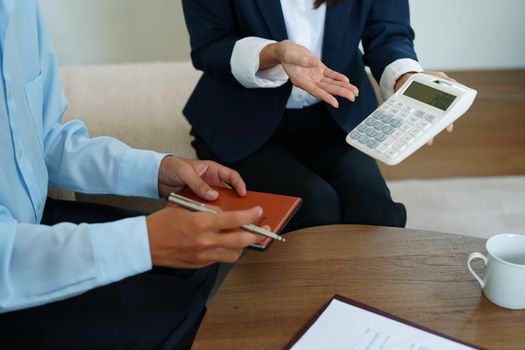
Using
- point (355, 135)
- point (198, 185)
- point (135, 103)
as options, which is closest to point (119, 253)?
point (198, 185)

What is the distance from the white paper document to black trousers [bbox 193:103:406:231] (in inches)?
12.4

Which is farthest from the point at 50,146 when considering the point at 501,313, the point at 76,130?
the point at 501,313

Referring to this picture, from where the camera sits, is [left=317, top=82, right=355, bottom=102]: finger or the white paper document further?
[left=317, top=82, right=355, bottom=102]: finger

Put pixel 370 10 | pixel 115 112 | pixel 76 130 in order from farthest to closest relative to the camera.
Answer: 1. pixel 115 112
2. pixel 370 10
3. pixel 76 130

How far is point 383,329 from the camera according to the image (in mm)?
655

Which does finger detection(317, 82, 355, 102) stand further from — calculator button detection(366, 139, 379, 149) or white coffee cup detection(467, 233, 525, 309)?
white coffee cup detection(467, 233, 525, 309)

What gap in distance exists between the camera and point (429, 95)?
845 mm

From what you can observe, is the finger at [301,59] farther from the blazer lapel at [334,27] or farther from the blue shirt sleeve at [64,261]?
the blue shirt sleeve at [64,261]

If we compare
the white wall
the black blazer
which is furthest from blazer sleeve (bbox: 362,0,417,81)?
the white wall

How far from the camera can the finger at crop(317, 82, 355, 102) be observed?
900 mm

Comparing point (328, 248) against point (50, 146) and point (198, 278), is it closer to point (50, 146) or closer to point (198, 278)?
point (198, 278)

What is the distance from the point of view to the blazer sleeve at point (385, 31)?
107cm

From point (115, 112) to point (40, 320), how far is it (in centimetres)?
74

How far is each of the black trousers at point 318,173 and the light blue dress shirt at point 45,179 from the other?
0.76 ft
